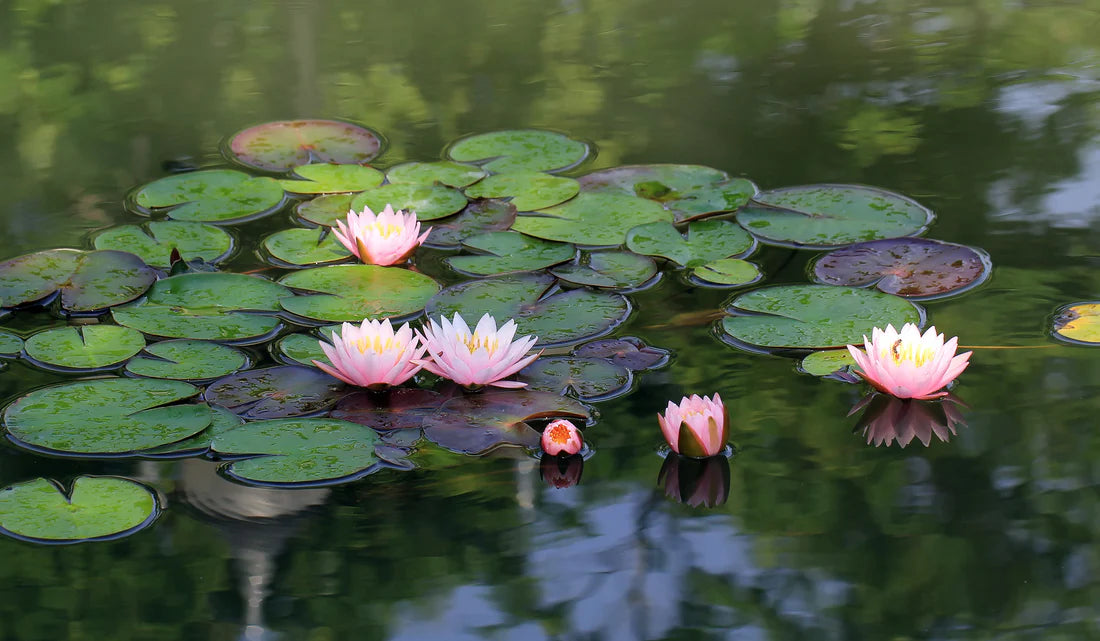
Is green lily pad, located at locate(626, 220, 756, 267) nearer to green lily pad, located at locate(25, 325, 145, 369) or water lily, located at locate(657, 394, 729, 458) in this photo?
water lily, located at locate(657, 394, 729, 458)

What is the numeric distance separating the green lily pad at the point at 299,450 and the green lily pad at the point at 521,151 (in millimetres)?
1353

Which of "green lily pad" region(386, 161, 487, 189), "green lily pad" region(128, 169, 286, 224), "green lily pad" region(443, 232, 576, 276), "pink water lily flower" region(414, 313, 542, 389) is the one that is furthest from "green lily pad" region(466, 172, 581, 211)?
"pink water lily flower" region(414, 313, 542, 389)

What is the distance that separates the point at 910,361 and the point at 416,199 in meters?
1.46

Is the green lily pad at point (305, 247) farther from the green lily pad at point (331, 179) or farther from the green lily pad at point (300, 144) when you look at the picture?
the green lily pad at point (300, 144)

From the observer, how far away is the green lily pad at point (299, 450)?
78.2 inches

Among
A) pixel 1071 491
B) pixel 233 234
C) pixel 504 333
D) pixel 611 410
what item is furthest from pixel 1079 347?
pixel 233 234

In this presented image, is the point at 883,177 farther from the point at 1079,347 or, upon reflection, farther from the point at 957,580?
the point at 957,580

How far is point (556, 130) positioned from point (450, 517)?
1906 millimetres

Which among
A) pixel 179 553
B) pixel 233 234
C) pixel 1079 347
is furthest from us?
pixel 233 234

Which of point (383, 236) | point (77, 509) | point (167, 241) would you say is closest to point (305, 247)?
point (383, 236)

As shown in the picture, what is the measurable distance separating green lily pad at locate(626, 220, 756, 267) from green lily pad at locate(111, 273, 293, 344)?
861mm

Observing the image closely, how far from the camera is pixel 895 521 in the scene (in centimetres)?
185

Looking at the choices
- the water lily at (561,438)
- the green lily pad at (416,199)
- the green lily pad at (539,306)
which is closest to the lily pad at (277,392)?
the green lily pad at (539,306)

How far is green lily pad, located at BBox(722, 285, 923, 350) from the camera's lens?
2.38 m
